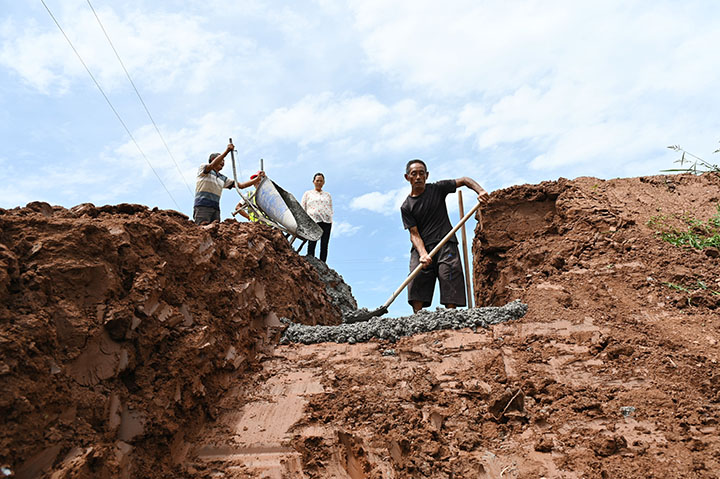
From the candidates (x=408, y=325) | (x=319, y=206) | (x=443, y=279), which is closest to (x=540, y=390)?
(x=408, y=325)

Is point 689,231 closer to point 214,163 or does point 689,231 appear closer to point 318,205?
point 318,205

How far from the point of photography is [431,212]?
5.59 metres

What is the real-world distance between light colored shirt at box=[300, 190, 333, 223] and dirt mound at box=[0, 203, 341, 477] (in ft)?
11.3

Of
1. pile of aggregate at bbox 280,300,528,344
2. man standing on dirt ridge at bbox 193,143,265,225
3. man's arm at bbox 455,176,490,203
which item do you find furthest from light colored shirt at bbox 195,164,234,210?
man's arm at bbox 455,176,490,203

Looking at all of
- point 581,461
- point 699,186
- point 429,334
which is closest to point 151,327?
point 429,334

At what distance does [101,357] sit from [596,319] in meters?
3.61

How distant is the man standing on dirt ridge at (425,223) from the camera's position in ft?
17.8

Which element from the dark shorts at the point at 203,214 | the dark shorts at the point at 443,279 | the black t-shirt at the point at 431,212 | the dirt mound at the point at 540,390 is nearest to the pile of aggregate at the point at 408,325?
the dirt mound at the point at 540,390

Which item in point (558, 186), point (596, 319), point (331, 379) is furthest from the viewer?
point (558, 186)

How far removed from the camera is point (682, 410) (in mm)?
2836

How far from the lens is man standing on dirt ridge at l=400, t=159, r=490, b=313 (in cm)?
543

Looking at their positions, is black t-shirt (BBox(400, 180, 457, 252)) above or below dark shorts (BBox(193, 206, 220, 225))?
below

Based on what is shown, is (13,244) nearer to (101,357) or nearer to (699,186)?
(101,357)

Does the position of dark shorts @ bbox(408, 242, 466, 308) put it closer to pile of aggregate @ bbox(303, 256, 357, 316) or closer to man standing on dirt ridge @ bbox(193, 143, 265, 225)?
pile of aggregate @ bbox(303, 256, 357, 316)
